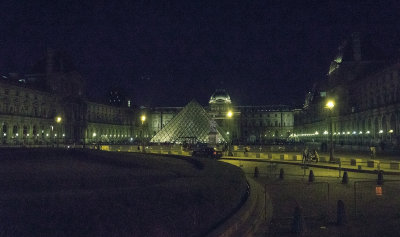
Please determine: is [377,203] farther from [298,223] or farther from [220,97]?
[220,97]

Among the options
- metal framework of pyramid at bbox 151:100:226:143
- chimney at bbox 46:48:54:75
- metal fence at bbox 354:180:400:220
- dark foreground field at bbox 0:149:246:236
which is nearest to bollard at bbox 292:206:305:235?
dark foreground field at bbox 0:149:246:236

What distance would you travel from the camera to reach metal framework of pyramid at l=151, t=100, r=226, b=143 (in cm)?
7037

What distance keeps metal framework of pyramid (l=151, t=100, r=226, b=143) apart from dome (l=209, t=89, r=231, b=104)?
80639 mm

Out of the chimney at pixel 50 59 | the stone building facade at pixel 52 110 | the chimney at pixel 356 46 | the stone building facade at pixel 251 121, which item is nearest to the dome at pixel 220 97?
the stone building facade at pixel 251 121

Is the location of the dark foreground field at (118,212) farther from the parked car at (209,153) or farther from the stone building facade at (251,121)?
the stone building facade at (251,121)

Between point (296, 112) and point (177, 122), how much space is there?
81726 mm

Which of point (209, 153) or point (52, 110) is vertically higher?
point (52, 110)

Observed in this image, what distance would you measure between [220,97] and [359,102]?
300 ft

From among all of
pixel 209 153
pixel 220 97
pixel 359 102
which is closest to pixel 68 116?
pixel 359 102

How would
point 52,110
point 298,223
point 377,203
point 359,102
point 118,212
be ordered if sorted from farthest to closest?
point 52,110 < point 359,102 < point 377,203 < point 298,223 < point 118,212

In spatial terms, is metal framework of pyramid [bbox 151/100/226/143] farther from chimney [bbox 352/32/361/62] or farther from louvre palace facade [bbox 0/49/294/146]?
chimney [bbox 352/32/361/62]

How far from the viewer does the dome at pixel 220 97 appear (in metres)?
157

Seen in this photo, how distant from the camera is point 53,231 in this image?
14.4ft

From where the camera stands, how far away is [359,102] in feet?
227
